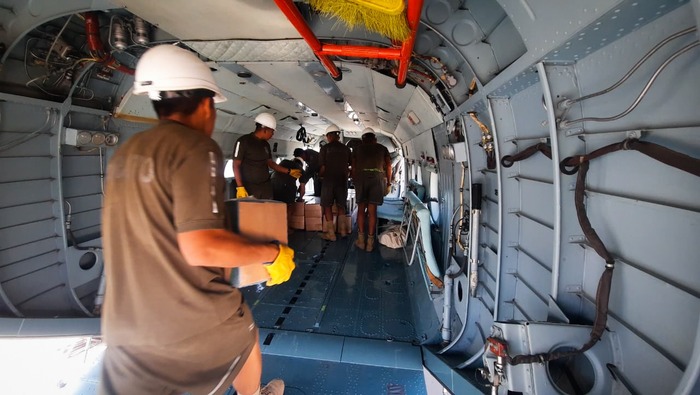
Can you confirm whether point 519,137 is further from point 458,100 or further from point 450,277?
point 450,277

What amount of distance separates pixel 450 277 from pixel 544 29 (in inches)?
100

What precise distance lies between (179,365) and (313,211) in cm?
578

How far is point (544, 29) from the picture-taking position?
136 cm

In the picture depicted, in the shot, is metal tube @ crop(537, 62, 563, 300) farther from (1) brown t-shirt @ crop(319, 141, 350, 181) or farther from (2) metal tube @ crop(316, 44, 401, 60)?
(1) brown t-shirt @ crop(319, 141, 350, 181)

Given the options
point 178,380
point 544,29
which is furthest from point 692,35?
point 178,380

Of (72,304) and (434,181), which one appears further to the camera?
(434,181)

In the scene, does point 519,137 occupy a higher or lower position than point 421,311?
higher

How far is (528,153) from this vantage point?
6.49 ft

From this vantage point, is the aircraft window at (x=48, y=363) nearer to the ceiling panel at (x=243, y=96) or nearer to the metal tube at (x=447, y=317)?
the metal tube at (x=447, y=317)

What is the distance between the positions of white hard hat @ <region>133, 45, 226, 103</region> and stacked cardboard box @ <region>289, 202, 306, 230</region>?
570 cm

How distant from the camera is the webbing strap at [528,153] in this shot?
5.98ft

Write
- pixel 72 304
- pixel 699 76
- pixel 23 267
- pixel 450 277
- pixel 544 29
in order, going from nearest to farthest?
pixel 699 76, pixel 544 29, pixel 450 277, pixel 23 267, pixel 72 304

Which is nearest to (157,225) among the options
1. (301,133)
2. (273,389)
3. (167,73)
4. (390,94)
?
(167,73)

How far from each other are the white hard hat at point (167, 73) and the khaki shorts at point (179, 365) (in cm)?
125
